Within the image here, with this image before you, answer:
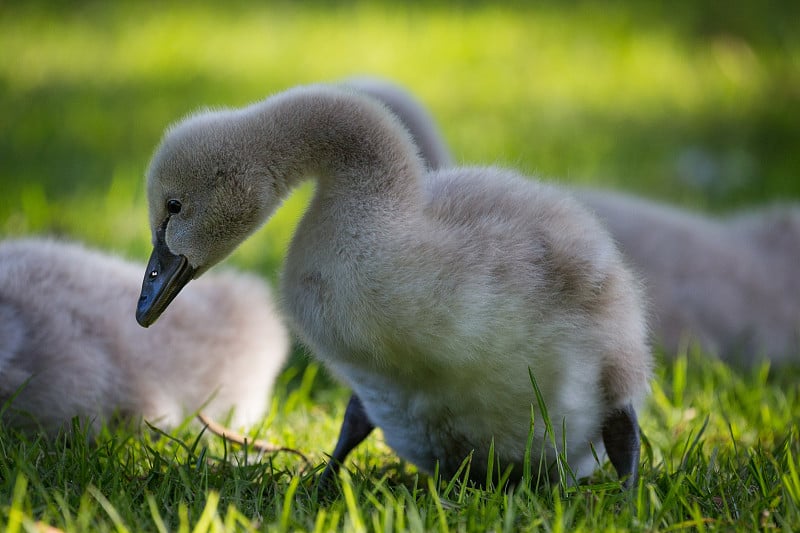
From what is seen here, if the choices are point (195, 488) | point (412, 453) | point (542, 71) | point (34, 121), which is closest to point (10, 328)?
point (195, 488)

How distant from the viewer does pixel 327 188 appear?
8.76ft

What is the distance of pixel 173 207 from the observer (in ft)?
8.77

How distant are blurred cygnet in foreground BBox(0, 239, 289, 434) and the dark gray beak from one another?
419 mm

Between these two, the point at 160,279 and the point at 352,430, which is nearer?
the point at 160,279

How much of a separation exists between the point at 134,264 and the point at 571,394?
6.21ft

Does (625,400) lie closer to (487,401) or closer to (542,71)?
(487,401)

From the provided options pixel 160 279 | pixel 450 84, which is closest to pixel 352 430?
pixel 160 279

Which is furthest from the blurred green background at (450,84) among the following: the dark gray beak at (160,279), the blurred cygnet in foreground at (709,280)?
the dark gray beak at (160,279)

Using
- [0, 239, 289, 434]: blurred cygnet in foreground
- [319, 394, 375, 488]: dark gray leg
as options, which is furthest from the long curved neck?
[0, 239, 289, 434]: blurred cygnet in foreground

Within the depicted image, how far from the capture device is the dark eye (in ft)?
8.73

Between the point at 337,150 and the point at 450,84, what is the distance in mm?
6111

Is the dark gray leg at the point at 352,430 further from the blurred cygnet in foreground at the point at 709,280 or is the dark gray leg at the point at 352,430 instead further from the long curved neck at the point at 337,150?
the blurred cygnet in foreground at the point at 709,280

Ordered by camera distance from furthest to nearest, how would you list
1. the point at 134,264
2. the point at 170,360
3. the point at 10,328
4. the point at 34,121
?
the point at 34,121 → the point at 134,264 → the point at 170,360 → the point at 10,328

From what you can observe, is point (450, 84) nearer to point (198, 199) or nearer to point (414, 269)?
point (198, 199)
